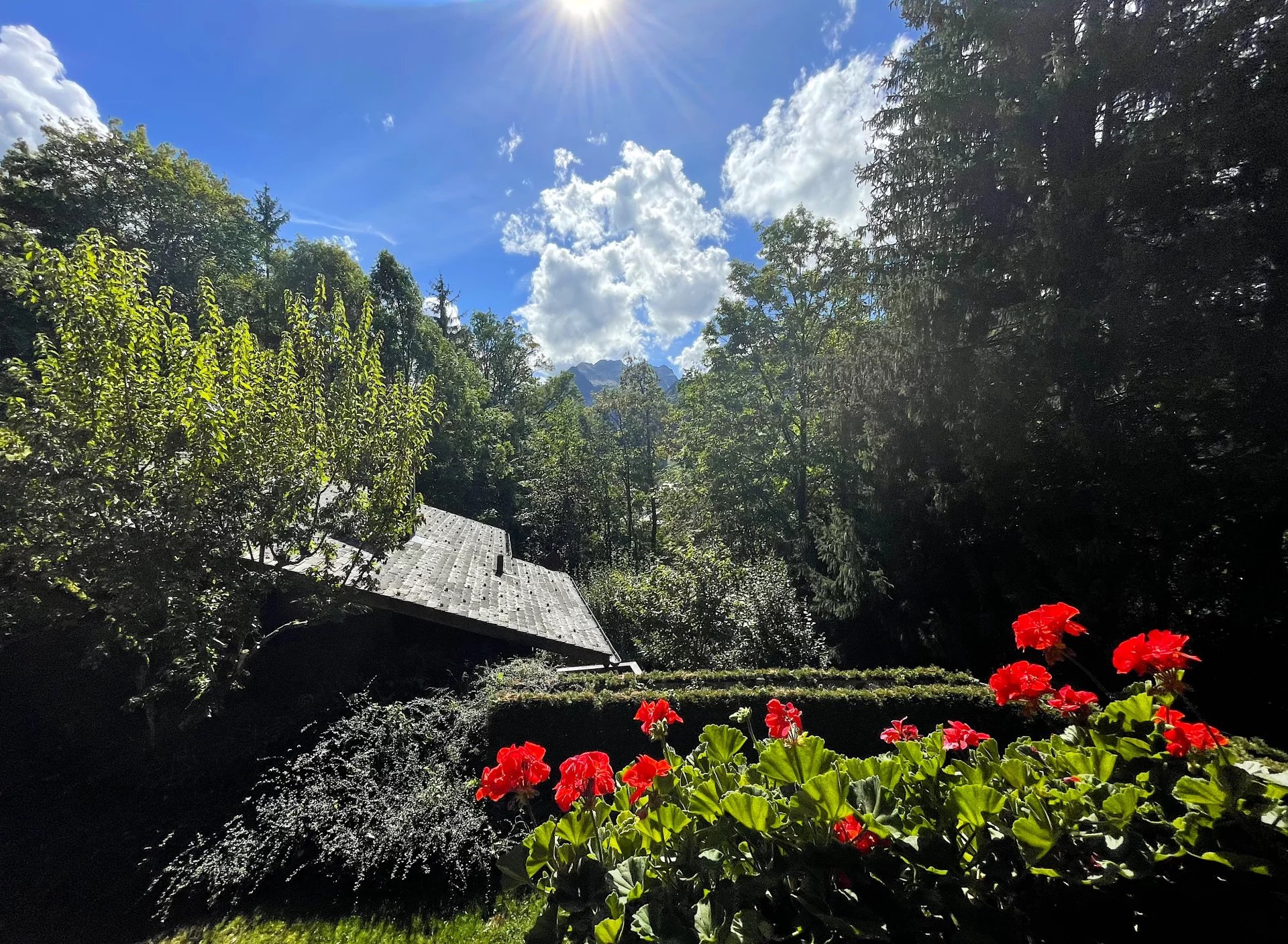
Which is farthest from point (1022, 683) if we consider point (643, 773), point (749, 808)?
point (643, 773)

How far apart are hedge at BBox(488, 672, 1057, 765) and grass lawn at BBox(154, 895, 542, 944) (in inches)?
73.9

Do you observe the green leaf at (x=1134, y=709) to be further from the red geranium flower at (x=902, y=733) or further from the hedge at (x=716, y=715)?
the hedge at (x=716, y=715)

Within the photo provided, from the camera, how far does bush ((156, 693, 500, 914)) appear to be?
173 inches

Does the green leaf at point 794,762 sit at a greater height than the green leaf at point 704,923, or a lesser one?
greater

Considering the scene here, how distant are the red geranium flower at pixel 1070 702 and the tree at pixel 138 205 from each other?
21.4 metres

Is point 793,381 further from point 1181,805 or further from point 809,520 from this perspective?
point 1181,805

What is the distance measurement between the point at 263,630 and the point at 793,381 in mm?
16915

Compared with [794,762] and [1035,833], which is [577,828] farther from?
[1035,833]

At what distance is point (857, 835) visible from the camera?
1483 millimetres

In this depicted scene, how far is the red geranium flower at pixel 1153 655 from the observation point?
70.9 inches

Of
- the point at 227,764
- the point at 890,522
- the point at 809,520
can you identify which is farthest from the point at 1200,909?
the point at 809,520

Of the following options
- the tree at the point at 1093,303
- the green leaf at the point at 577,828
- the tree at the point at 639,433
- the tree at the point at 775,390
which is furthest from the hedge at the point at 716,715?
the tree at the point at 639,433

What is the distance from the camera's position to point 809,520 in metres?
14.8

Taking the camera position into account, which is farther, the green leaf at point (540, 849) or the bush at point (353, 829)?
the bush at point (353, 829)
